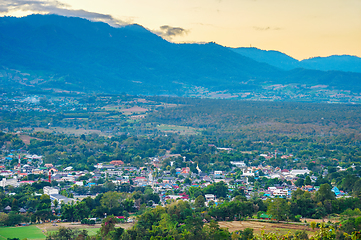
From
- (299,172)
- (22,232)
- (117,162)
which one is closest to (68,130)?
(117,162)

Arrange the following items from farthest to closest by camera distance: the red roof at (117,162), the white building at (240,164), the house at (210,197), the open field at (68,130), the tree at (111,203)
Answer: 1. the open field at (68,130)
2. the red roof at (117,162)
3. the white building at (240,164)
4. the house at (210,197)
5. the tree at (111,203)

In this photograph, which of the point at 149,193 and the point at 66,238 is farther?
the point at 149,193

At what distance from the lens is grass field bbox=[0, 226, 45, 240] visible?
28031mm

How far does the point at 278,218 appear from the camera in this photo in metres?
31.3

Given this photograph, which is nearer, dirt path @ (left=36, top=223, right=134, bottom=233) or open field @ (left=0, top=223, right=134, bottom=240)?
open field @ (left=0, top=223, right=134, bottom=240)

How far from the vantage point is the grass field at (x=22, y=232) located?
28031 millimetres

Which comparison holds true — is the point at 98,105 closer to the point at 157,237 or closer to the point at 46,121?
the point at 46,121

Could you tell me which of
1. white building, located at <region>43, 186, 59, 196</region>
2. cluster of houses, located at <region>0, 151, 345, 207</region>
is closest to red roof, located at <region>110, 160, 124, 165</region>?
cluster of houses, located at <region>0, 151, 345, 207</region>

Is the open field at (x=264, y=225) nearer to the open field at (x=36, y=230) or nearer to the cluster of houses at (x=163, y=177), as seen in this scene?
the open field at (x=36, y=230)

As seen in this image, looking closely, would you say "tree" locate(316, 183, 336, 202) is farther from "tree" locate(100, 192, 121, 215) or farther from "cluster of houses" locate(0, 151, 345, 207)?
"tree" locate(100, 192, 121, 215)

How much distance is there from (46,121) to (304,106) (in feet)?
217

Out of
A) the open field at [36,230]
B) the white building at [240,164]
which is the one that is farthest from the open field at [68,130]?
the open field at [36,230]

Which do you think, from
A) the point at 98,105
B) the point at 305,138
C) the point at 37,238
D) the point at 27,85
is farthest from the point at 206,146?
the point at 27,85

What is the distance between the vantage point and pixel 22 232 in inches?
1147
